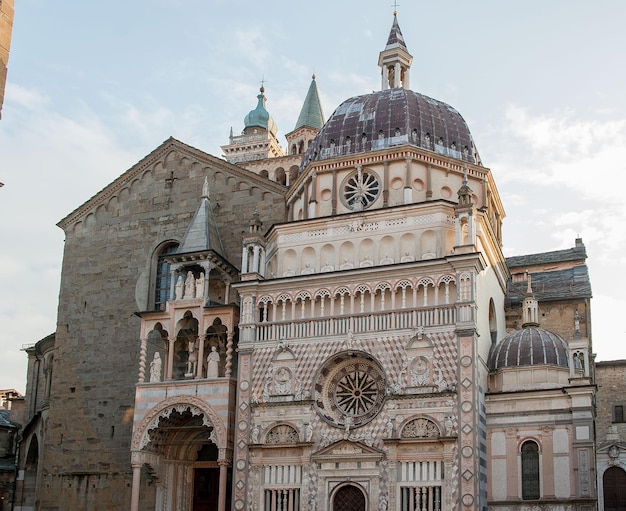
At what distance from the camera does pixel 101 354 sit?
37.0 metres

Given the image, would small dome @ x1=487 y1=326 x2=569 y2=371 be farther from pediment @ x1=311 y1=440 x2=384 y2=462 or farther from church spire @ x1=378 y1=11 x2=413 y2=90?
church spire @ x1=378 y1=11 x2=413 y2=90

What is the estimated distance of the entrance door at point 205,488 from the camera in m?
33.4

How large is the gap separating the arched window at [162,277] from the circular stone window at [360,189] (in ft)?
25.9

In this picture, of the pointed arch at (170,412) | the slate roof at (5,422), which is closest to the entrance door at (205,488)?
the pointed arch at (170,412)

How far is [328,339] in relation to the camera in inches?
1168

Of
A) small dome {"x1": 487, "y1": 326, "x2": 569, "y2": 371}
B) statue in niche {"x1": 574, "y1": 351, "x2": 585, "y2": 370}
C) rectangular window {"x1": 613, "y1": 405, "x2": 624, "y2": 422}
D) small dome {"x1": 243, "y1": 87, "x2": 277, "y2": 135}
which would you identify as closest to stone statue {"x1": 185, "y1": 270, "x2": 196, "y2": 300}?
small dome {"x1": 487, "y1": 326, "x2": 569, "y2": 371}

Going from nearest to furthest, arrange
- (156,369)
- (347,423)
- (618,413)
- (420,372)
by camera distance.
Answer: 1. (420,372)
2. (347,423)
3. (156,369)
4. (618,413)

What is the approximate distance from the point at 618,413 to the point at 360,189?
66.4 ft

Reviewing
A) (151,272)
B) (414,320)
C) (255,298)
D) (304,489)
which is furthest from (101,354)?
(414,320)

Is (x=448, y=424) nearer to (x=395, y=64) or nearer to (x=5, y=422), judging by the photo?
(x=395, y=64)

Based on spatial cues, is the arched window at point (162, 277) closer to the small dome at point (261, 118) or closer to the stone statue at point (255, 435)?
the stone statue at point (255, 435)

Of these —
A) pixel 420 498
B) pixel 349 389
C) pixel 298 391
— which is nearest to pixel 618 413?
pixel 349 389

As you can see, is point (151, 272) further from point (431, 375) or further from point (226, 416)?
point (431, 375)

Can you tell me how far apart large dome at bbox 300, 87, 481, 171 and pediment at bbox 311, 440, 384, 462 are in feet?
38.0
